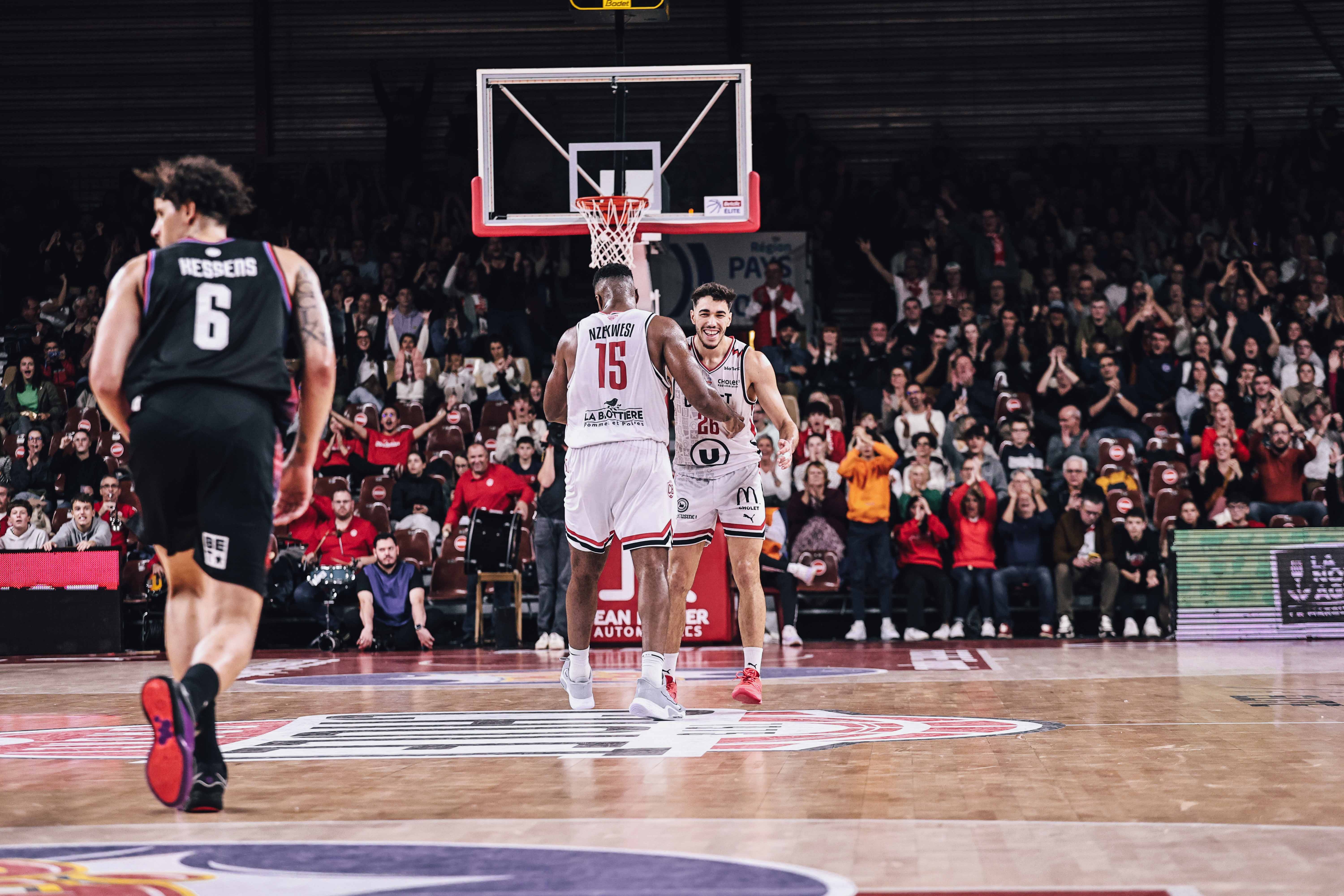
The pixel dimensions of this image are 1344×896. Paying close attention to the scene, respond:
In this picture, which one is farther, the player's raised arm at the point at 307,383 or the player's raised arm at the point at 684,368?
the player's raised arm at the point at 684,368

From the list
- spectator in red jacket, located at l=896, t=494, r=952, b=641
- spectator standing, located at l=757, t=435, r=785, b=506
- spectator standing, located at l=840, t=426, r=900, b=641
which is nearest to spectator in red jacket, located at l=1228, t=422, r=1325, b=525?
spectator in red jacket, located at l=896, t=494, r=952, b=641

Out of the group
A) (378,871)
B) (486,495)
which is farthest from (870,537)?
(378,871)

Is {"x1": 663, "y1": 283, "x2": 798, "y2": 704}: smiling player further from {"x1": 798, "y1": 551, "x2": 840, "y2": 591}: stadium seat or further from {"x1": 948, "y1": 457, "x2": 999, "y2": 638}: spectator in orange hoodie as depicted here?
{"x1": 948, "y1": 457, "x2": 999, "y2": 638}: spectator in orange hoodie

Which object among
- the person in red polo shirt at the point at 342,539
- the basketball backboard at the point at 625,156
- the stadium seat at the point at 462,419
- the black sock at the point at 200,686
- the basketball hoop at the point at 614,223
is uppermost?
the basketball backboard at the point at 625,156

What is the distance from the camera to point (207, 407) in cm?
418

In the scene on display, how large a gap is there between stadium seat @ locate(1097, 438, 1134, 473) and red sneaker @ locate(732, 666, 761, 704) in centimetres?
817

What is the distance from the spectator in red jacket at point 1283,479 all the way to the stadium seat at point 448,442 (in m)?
8.15

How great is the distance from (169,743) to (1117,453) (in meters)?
12.2

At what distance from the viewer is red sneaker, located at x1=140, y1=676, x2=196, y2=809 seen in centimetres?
376

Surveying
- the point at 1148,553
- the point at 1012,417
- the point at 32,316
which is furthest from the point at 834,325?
the point at 32,316

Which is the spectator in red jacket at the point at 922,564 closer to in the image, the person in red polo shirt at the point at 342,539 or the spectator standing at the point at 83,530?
the person in red polo shirt at the point at 342,539

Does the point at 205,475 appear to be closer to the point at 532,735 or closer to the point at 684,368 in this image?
the point at 532,735

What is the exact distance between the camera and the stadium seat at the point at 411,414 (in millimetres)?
16172

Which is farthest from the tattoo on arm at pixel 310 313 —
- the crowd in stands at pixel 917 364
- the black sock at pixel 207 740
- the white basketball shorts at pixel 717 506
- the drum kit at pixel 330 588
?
the drum kit at pixel 330 588
